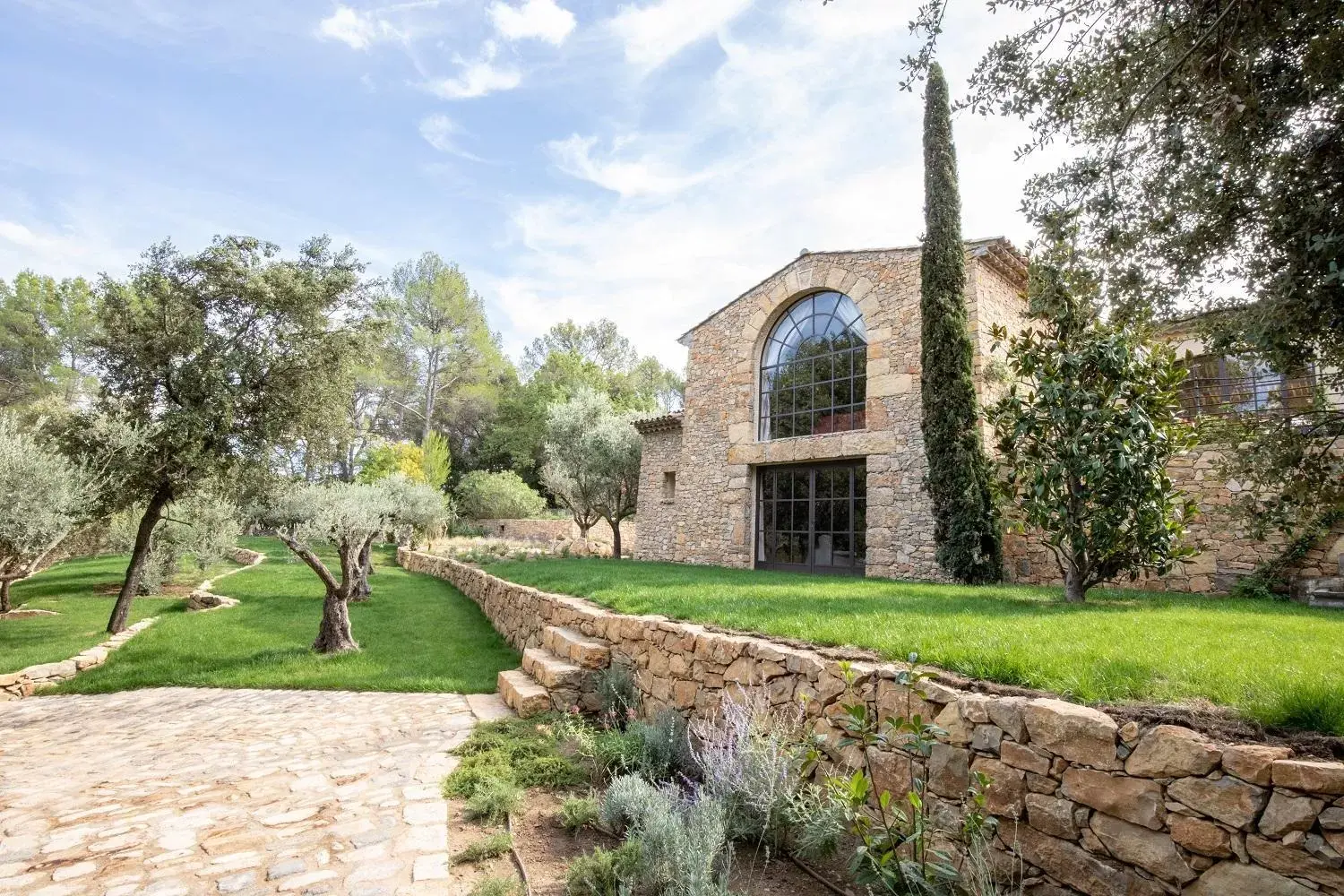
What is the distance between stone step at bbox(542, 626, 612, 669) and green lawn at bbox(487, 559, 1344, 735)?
59cm

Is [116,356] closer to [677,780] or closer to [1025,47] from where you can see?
[677,780]

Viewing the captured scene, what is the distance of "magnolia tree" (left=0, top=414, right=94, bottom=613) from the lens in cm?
700

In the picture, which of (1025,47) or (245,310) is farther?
(245,310)

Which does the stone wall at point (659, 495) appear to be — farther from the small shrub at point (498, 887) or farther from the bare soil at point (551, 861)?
the small shrub at point (498, 887)

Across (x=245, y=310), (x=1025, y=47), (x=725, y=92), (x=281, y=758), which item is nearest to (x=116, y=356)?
(x=245, y=310)

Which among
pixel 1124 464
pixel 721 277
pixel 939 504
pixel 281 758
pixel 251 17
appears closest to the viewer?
pixel 281 758

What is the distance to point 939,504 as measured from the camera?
9.58 m

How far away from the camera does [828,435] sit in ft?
39.5

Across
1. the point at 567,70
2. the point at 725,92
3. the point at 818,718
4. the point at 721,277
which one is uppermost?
the point at 721,277

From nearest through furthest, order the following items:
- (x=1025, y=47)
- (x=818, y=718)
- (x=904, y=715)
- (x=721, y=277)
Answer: (x=904, y=715) → (x=818, y=718) → (x=1025, y=47) → (x=721, y=277)

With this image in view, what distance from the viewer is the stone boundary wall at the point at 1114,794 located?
1.94 m

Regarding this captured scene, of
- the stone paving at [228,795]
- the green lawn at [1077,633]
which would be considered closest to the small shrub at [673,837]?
the stone paving at [228,795]

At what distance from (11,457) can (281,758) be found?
577 centimetres

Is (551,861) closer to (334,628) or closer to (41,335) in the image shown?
(334,628)
